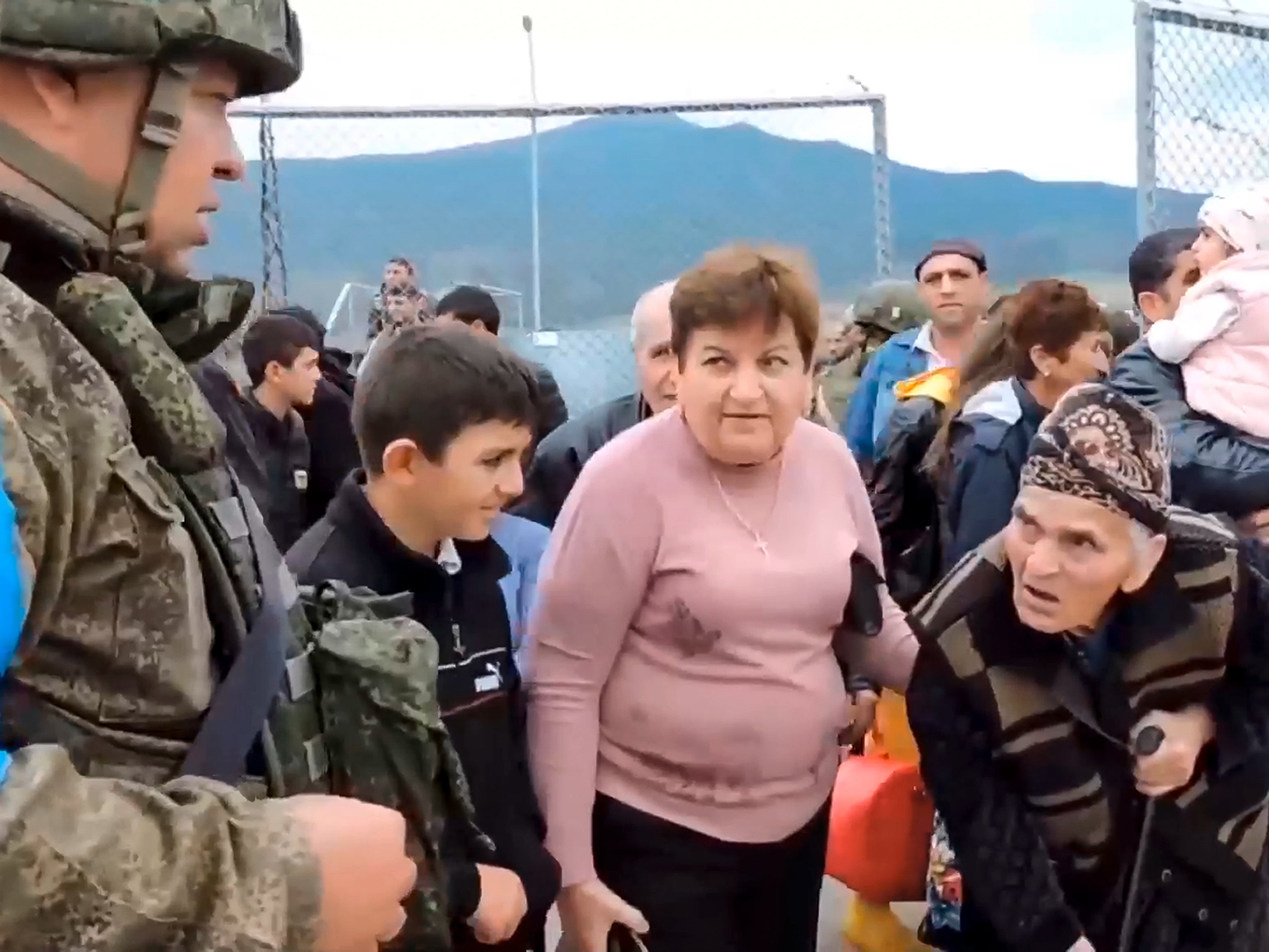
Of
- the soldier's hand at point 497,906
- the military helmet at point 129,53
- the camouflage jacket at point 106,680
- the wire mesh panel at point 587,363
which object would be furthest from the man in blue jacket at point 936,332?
the camouflage jacket at point 106,680

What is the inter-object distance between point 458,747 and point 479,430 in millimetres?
476

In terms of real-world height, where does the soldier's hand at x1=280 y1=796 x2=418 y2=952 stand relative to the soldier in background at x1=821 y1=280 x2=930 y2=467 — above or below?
below

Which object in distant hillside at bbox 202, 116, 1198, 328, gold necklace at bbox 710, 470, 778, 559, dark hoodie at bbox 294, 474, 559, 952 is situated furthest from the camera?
distant hillside at bbox 202, 116, 1198, 328

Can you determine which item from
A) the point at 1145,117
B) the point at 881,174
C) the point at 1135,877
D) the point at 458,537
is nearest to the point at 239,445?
the point at 458,537

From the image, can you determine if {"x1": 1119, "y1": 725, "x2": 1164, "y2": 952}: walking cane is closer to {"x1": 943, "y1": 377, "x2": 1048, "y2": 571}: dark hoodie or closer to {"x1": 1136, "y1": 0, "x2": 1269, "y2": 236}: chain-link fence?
{"x1": 943, "y1": 377, "x2": 1048, "y2": 571}: dark hoodie

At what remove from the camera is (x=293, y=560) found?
190 centimetres

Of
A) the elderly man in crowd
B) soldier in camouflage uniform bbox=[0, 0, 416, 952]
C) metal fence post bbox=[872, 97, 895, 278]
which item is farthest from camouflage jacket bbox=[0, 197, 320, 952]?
metal fence post bbox=[872, 97, 895, 278]

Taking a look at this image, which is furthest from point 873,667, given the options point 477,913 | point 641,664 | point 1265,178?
point 1265,178

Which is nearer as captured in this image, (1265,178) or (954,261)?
(1265,178)

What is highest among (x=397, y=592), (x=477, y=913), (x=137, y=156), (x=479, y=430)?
(x=137, y=156)

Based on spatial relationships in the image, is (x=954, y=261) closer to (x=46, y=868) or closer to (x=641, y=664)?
(x=641, y=664)

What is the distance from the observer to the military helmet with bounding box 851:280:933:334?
5.00 metres

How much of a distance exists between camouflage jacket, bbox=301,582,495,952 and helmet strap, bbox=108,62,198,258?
1.48 feet

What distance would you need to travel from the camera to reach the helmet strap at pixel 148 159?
41.4 inches
